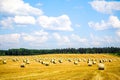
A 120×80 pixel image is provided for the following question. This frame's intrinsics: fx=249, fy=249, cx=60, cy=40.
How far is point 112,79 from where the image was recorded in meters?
24.1

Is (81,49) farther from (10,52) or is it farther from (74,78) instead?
(74,78)

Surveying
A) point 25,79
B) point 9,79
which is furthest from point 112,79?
point 9,79

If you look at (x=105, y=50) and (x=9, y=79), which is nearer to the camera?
(x=9, y=79)

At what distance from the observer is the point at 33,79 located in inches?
936

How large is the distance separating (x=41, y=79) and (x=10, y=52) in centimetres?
13803

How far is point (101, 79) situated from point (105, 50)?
154 meters

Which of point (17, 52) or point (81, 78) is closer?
point (81, 78)

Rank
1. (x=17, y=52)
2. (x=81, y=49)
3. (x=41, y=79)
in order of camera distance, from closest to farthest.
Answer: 1. (x=41, y=79)
2. (x=17, y=52)
3. (x=81, y=49)

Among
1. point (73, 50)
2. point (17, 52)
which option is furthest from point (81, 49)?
point (17, 52)

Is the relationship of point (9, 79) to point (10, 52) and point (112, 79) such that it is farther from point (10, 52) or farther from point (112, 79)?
point (10, 52)

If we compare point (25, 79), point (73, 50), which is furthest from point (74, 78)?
point (73, 50)

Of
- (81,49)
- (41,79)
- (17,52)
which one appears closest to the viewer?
(41,79)

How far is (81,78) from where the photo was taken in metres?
24.9

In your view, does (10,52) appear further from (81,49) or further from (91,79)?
(91,79)
